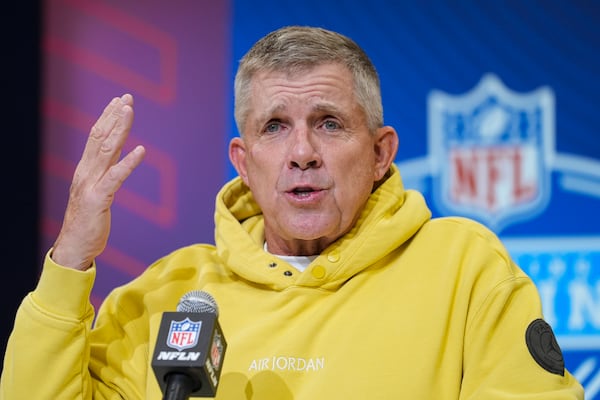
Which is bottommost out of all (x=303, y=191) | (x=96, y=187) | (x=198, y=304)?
(x=198, y=304)

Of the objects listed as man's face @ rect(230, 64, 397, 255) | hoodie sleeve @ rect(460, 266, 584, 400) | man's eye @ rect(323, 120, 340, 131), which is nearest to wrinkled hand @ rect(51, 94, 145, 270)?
man's face @ rect(230, 64, 397, 255)

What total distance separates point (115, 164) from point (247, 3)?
5.57ft

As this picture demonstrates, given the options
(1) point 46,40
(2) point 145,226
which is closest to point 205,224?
(2) point 145,226

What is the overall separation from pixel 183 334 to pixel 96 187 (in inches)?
20.0

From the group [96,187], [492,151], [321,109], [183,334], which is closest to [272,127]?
[321,109]

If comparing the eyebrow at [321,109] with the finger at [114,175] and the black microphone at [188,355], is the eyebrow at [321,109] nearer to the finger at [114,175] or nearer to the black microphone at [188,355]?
the finger at [114,175]

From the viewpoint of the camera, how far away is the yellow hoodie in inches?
62.5

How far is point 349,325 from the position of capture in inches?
66.5

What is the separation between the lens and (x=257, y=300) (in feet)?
5.95

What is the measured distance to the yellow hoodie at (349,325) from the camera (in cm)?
159

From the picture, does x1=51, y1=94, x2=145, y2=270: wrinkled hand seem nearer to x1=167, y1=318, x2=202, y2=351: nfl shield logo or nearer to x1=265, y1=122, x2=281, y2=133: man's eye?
x1=265, y1=122, x2=281, y2=133: man's eye

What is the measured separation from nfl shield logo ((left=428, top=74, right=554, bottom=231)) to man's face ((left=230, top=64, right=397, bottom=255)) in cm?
131

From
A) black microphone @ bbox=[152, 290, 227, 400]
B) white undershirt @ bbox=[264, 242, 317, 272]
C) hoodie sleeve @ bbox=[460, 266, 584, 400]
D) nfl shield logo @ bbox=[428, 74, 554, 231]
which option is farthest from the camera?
nfl shield logo @ bbox=[428, 74, 554, 231]

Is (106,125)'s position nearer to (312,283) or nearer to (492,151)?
(312,283)
